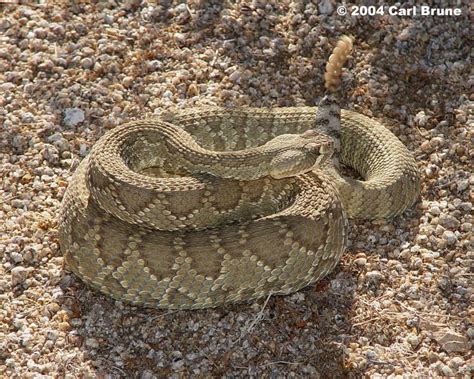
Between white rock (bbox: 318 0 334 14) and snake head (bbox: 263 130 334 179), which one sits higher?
white rock (bbox: 318 0 334 14)

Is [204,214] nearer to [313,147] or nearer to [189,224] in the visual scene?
[189,224]

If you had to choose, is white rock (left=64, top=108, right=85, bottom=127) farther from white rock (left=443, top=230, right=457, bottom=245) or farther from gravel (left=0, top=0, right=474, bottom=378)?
white rock (left=443, top=230, right=457, bottom=245)

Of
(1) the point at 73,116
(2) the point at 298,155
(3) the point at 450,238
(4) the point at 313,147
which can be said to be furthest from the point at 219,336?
(1) the point at 73,116

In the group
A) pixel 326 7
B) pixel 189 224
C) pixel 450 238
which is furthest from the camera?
pixel 326 7

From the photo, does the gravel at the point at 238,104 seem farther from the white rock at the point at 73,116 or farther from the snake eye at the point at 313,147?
the snake eye at the point at 313,147

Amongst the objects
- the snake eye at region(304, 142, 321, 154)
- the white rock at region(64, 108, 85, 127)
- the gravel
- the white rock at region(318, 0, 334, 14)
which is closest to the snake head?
the snake eye at region(304, 142, 321, 154)

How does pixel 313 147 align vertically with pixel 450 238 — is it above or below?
above

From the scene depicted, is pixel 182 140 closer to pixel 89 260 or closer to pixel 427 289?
pixel 89 260
